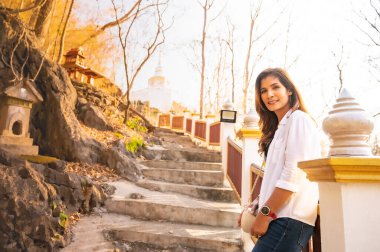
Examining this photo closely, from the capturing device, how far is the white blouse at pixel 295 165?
4.96 ft

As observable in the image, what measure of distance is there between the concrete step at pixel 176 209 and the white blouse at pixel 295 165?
327cm

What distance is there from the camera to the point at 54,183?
4945 mm

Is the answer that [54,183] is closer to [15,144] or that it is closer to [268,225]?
[15,144]

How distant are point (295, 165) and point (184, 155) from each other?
275 inches

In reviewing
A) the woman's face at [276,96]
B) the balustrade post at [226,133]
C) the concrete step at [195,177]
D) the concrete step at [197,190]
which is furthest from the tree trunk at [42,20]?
the woman's face at [276,96]

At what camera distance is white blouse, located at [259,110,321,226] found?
1.51 metres

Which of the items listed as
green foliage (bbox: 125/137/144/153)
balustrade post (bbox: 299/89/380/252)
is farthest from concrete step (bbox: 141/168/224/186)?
balustrade post (bbox: 299/89/380/252)

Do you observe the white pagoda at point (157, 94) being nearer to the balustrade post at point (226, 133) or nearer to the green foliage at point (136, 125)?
the green foliage at point (136, 125)

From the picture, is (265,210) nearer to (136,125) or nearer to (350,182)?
(350,182)

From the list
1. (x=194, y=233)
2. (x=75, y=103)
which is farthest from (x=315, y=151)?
(x=75, y=103)

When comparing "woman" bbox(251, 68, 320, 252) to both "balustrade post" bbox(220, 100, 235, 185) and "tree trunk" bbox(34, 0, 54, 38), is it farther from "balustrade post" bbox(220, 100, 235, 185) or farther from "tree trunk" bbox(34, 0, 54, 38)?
"tree trunk" bbox(34, 0, 54, 38)

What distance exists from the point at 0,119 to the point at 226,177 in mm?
5525

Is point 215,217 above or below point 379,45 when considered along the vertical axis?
below

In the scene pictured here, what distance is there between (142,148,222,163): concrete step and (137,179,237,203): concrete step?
205cm
